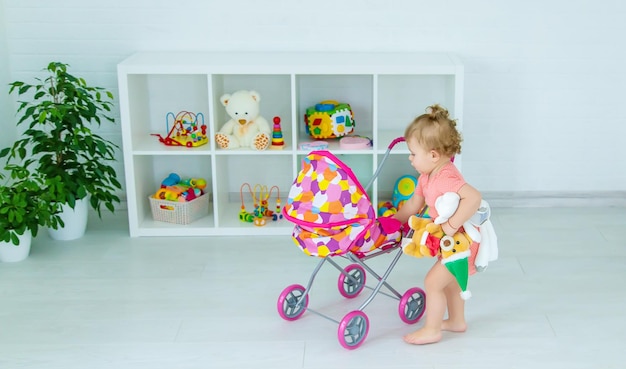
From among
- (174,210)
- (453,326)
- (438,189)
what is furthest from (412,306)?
(174,210)

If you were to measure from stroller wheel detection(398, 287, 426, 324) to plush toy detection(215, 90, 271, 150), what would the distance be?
43.7 inches

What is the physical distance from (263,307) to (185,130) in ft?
3.80

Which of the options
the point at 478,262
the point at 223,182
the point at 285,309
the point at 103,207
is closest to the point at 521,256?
the point at 478,262

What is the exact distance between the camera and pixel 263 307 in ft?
10.1

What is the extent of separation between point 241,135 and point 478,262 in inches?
56.6

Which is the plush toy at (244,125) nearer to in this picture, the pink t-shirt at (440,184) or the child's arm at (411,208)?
the child's arm at (411,208)

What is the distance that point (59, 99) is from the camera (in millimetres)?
4074

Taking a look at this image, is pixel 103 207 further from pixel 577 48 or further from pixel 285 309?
pixel 577 48

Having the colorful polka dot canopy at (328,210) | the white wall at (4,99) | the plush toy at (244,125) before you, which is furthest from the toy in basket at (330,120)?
the white wall at (4,99)

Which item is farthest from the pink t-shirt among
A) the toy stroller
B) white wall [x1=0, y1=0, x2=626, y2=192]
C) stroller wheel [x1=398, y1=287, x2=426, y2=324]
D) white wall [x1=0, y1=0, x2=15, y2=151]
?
white wall [x1=0, y1=0, x2=15, y2=151]

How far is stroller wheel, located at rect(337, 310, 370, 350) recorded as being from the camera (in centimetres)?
274

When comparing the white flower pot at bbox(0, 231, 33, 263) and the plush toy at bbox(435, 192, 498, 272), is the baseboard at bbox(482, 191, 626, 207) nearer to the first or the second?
the plush toy at bbox(435, 192, 498, 272)

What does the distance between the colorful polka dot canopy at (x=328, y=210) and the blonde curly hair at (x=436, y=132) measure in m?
0.25

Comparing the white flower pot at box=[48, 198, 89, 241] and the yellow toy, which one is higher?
the yellow toy
